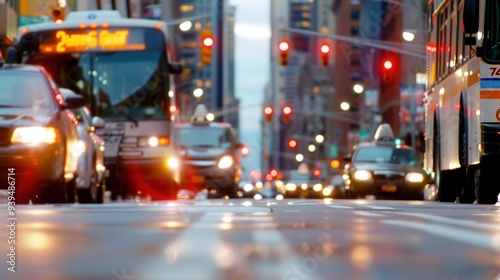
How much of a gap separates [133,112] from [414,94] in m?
39.2

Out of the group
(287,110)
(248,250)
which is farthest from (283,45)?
(248,250)

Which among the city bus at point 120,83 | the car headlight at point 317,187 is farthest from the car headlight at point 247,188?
the city bus at point 120,83

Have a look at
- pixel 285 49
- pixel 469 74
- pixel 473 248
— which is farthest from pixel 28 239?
pixel 285 49

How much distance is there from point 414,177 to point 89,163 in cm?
1334

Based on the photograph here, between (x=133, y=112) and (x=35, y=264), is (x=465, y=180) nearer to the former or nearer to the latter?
(x=133, y=112)

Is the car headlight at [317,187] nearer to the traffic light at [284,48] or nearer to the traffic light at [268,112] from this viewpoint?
the traffic light at [268,112]

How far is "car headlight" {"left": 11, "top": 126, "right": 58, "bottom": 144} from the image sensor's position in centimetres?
1346

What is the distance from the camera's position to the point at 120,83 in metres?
23.8

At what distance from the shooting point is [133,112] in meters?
24.0

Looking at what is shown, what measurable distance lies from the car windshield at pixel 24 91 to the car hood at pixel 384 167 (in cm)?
1568

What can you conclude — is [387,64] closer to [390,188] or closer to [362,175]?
[390,188]

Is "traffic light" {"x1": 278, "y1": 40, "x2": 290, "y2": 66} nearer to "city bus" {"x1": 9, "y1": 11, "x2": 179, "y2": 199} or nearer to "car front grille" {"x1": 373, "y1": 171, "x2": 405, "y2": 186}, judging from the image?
"car front grille" {"x1": 373, "y1": 171, "x2": 405, "y2": 186}

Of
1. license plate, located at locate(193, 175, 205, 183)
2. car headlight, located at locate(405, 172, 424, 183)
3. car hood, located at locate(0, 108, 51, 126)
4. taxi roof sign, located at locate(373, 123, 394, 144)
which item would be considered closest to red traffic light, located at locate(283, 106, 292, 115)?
taxi roof sign, located at locate(373, 123, 394, 144)

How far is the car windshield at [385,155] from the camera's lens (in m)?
30.0
